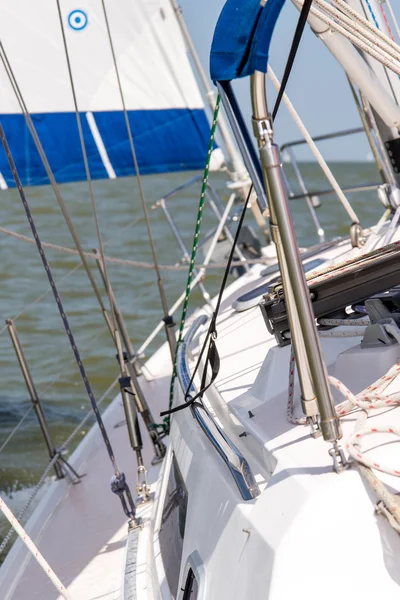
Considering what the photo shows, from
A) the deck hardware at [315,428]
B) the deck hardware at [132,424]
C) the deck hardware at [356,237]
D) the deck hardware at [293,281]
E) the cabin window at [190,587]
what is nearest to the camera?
the deck hardware at [293,281]

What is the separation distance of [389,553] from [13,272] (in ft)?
24.2

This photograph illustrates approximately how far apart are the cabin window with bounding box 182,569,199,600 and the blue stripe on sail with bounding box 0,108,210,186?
2594mm

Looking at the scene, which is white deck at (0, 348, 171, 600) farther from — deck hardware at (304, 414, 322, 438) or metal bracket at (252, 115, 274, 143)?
metal bracket at (252, 115, 274, 143)

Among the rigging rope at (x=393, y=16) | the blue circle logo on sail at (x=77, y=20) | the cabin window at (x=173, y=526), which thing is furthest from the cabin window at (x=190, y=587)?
the blue circle logo on sail at (x=77, y=20)

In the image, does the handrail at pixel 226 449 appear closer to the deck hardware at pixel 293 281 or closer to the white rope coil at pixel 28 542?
the deck hardware at pixel 293 281

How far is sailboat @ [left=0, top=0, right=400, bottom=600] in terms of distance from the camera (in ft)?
4.13

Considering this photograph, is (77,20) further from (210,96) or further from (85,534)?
(85,534)

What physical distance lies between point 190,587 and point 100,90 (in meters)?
3.02

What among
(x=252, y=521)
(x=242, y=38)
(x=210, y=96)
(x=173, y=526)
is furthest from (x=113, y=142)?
(x=252, y=521)

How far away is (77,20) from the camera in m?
4.04

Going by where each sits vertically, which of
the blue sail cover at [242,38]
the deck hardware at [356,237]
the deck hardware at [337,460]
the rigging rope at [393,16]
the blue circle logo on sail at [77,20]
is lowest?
the deck hardware at [337,460]

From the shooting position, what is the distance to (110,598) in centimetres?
213

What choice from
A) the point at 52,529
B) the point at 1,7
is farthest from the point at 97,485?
the point at 1,7

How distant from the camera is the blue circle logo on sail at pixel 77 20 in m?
4.02
